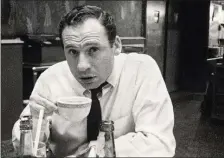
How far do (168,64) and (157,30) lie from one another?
0.90m

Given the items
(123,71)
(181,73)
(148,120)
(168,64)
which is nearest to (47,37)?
(123,71)

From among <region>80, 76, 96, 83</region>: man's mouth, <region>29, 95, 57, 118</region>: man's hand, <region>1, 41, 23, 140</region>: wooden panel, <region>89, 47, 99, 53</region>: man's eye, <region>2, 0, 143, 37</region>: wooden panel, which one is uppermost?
<region>2, 0, 143, 37</region>: wooden panel

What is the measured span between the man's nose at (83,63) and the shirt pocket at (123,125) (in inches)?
17.7

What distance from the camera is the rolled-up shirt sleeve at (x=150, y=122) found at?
131 cm

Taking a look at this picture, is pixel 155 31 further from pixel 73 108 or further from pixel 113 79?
pixel 73 108

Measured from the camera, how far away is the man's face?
4.43ft

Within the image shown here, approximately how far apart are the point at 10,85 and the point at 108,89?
2617 mm

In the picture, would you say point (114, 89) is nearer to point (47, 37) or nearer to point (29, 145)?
point (29, 145)

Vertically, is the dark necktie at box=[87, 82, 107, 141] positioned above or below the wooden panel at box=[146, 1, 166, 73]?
below

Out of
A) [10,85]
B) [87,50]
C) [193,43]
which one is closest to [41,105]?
[87,50]

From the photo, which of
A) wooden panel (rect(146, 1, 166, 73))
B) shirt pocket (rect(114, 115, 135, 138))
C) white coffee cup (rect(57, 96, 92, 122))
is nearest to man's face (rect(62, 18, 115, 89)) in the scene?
white coffee cup (rect(57, 96, 92, 122))

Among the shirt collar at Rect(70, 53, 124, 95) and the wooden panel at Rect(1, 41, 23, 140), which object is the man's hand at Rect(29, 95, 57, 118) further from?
the wooden panel at Rect(1, 41, 23, 140)

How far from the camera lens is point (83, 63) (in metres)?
1.32

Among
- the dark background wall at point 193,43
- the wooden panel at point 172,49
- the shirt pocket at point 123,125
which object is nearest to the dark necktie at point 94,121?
the shirt pocket at point 123,125
